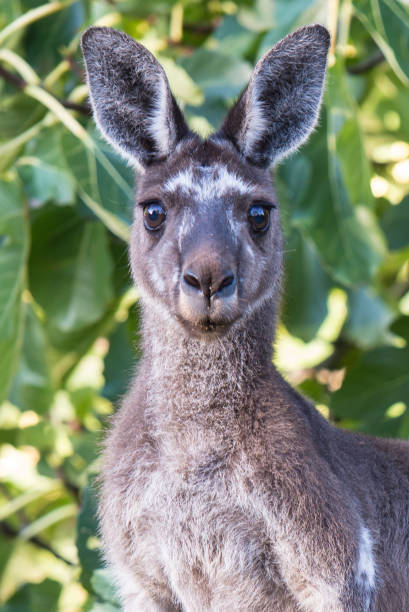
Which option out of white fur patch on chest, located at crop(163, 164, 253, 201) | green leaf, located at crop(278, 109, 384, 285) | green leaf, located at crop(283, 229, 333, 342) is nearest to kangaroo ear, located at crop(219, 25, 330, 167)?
white fur patch on chest, located at crop(163, 164, 253, 201)

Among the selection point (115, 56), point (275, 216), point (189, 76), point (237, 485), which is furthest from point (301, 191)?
point (237, 485)

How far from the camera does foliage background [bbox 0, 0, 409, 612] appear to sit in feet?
12.2

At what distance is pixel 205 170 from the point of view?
2949 millimetres

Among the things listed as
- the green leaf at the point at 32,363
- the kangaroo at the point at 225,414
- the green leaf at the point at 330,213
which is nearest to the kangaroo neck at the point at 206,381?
the kangaroo at the point at 225,414

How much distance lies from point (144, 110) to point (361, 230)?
1.24 meters

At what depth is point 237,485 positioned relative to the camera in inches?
108

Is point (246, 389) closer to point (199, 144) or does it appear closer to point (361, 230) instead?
point (199, 144)

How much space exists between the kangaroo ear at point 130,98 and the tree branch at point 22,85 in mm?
731

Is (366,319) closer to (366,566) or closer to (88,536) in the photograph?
(88,536)

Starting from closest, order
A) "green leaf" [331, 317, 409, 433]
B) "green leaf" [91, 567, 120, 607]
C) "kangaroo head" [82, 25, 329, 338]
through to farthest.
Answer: "kangaroo head" [82, 25, 329, 338] < "green leaf" [91, 567, 120, 607] < "green leaf" [331, 317, 409, 433]

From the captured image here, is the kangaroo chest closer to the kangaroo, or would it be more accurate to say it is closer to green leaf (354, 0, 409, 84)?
the kangaroo

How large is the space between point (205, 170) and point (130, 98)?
0.39 meters

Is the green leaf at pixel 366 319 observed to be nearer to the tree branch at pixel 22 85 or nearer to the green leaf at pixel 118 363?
the green leaf at pixel 118 363

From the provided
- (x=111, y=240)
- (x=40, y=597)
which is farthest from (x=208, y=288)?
(x=40, y=597)
